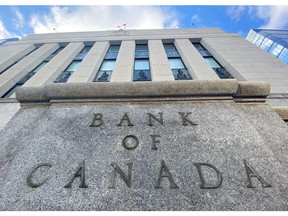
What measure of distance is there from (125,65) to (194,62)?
4.57 m

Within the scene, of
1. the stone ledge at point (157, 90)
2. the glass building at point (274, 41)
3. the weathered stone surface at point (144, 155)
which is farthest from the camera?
the glass building at point (274, 41)

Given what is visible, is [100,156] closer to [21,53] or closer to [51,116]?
[51,116]

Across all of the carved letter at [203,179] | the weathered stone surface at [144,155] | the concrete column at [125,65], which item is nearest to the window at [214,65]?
the concrete column at [125,65]

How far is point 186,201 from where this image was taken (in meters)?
Answer: 2.49

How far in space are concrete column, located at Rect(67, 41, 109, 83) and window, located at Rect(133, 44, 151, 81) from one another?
2.59 metres

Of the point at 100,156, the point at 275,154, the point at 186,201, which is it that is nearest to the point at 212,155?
the point at 186,201

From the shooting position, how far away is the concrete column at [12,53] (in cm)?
1185

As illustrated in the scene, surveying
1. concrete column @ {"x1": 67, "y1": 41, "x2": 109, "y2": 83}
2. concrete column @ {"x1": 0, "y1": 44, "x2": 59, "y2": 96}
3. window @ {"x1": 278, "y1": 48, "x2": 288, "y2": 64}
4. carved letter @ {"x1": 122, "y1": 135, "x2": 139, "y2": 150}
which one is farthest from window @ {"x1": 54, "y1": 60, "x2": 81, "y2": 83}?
window @ {"x1": 278, "y1": 48, "x2": 288, "y2": 64}

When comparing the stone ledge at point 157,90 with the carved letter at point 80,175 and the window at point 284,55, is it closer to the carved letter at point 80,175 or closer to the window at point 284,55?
the carved letter at point 80,175

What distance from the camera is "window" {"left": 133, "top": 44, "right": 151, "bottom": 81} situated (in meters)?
10.2

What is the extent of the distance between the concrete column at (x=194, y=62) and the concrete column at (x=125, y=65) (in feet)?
12.2

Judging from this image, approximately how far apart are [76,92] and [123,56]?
862cm

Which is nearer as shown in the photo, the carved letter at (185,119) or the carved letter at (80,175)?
the carved letter at (80,175)

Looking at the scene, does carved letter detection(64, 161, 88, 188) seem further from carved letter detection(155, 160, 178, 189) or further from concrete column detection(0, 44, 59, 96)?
concrete column detection(0, 44, 59, 96)
